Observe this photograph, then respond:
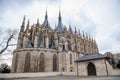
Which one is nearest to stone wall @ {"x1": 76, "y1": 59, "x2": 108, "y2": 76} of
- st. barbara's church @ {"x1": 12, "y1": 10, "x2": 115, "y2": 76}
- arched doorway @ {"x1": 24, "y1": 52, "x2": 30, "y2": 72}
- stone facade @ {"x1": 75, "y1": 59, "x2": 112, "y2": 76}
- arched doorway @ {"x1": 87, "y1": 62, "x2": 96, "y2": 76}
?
stone facade @ {"x1": 75, "y1": 59, "x2": 112, "y2": 76}

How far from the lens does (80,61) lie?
26547mm

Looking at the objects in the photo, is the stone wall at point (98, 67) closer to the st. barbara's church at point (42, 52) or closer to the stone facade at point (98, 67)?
the stone facade at point (98, 67)

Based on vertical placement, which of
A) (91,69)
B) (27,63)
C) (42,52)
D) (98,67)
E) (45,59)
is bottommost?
(91,69)

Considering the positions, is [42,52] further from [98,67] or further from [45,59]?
[98,67]

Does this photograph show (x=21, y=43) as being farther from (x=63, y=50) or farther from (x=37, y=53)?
(x=63, y=50)

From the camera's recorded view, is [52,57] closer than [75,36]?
Yes

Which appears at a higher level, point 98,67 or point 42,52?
point 42,52

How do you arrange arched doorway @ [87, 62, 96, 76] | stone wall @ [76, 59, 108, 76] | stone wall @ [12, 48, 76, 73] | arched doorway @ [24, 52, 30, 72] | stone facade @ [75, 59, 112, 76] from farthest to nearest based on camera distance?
1. stone wall @ [12, 48, 76, 73]
2. arched doorway @ [24, 52, 30, 72]
3. arched doorway @ [87, 62, 96, 76]
4. stone wall @ [76, 59, 108, 76]
5. stone facade @ [75, 59, 112, 76]

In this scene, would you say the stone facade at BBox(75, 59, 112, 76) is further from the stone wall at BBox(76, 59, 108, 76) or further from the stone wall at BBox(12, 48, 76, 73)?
the stone wall at BBox(12, 48, 76, 73)

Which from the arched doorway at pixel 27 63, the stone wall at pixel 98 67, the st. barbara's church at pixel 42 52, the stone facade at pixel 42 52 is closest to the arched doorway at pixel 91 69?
the stone wall at pixel 98 67

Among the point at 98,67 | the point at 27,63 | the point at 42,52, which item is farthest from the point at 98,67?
the point at 27,63

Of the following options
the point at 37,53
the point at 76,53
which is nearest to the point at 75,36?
the point at 76,53

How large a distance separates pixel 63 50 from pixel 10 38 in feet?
87.5

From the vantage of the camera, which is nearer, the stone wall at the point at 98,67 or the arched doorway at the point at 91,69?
the stone wall at the point at 98,67
